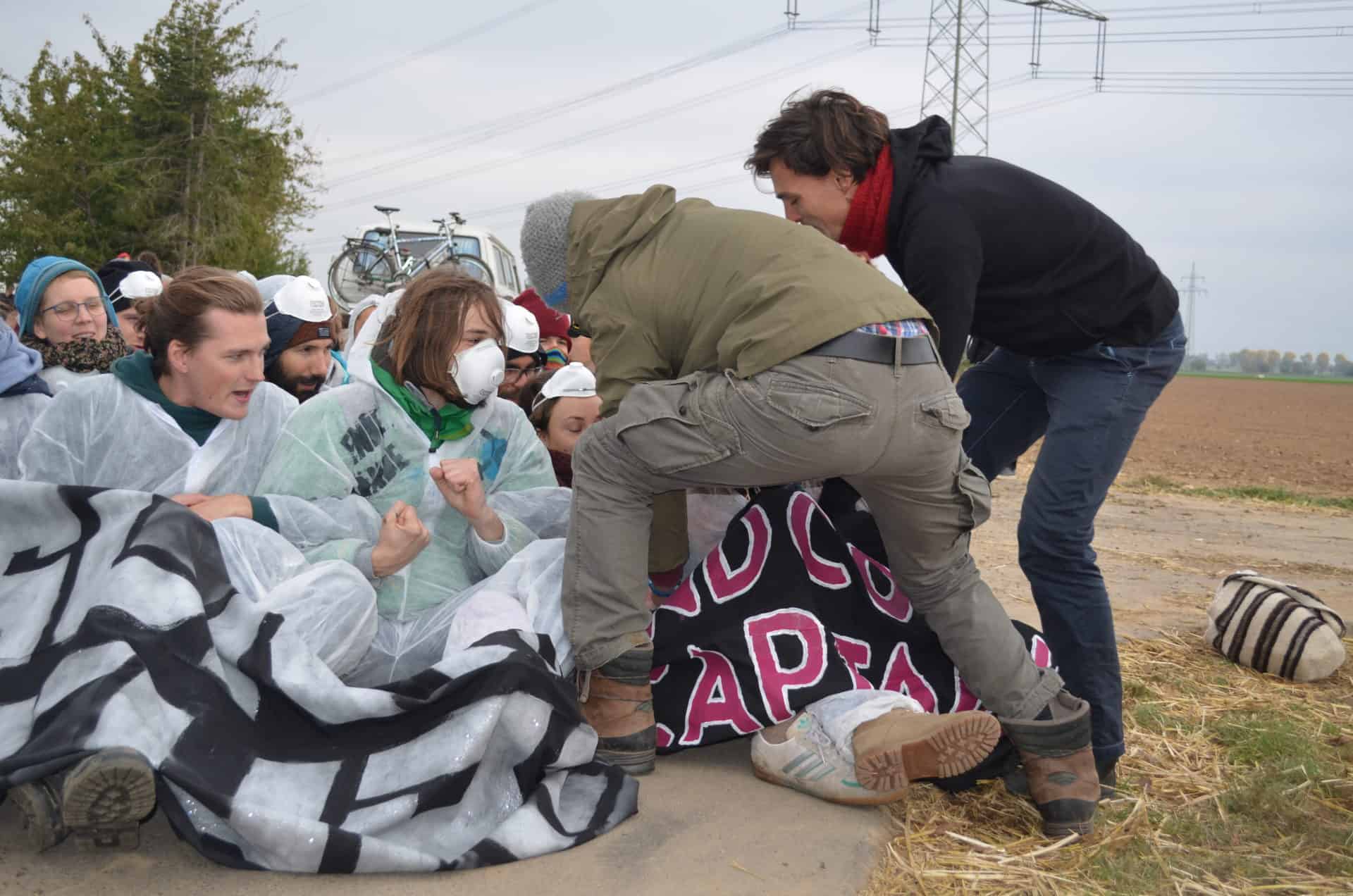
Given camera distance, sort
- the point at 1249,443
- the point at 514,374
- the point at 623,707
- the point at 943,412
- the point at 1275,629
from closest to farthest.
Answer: the point at 943,412 < the point at 623,707 < the point at 1275,629 < the point at 514,374 < the point at 1249,443

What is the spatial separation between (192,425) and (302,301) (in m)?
1.09

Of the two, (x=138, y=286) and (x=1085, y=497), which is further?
(x=138, y=286)

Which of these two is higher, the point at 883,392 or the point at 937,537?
the point at 883,392

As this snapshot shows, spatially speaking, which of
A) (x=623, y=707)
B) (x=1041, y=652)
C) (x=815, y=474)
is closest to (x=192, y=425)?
(x=623, y=707)

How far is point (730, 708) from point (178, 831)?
1435 millimetres

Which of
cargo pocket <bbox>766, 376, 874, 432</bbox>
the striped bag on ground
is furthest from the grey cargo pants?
the striped bag on ground

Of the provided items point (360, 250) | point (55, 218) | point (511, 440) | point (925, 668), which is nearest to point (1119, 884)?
point (925, 668)

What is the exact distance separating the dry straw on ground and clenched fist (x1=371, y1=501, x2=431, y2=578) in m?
1.44

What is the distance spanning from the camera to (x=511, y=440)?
3.73 meters

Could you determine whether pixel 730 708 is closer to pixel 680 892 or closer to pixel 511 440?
pixel 680 892

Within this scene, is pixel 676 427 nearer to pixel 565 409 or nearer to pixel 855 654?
pixel 855 654

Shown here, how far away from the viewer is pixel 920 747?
2.83 metres

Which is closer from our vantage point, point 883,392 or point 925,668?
point 883,392

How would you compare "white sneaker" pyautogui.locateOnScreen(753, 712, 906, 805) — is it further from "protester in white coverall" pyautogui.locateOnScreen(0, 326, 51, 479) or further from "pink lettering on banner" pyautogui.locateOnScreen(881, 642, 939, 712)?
"protester in white coverall" pyautogui.locateOnScreen(0, 326, 51, 479)
